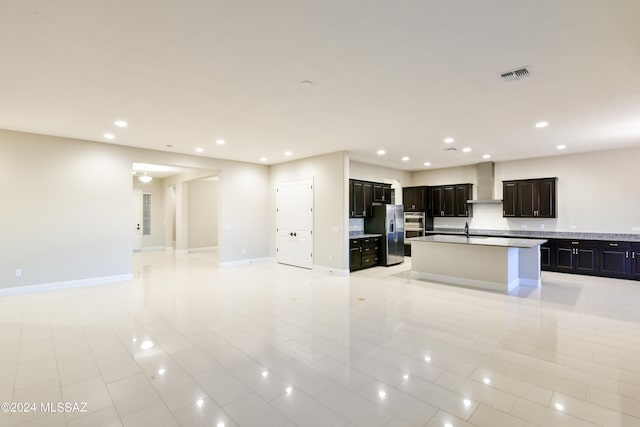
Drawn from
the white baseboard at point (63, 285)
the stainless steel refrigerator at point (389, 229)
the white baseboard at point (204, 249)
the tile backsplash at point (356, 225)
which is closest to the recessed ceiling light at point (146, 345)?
the white baseboard at point (63, 285)

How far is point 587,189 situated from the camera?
23.9 feet

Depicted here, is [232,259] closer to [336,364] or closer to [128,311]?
[128,311]

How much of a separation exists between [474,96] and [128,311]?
5.57 m

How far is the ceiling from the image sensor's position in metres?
2.25

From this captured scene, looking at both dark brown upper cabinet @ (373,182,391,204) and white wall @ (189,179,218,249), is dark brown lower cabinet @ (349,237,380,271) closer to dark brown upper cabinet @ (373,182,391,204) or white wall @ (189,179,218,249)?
dark brown upper cabinet @ (373,182,391,204)

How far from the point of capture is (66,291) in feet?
18.3

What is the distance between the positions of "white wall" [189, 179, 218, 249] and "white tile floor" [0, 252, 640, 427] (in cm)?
586

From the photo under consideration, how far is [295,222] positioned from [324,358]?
538 cm

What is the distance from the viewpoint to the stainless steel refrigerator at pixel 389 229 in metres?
8.16

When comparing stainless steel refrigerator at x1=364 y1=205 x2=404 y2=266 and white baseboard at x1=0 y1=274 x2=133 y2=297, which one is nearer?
white baseboard at x1=0 y1=274 x2=133 y2=297

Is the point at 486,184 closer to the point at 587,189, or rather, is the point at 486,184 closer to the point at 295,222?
the point at 587,189

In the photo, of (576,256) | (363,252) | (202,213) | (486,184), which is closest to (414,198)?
(486,184)

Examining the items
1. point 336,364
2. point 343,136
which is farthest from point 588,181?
point 336,364

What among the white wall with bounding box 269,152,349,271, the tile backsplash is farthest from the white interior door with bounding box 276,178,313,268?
the tile backsplash
